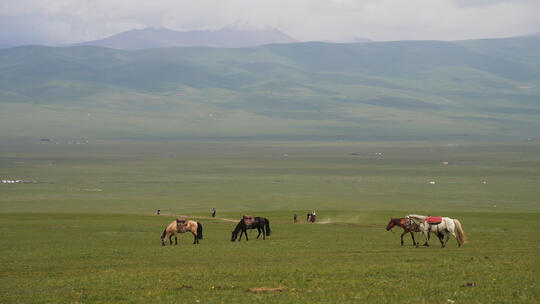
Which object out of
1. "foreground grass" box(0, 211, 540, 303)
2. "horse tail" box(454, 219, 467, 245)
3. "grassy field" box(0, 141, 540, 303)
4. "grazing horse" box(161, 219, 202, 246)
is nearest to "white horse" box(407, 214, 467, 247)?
"horse tail" box(454, 219, 467, 245)

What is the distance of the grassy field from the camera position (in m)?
16.4

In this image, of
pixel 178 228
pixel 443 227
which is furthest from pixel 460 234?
pixel 178 228

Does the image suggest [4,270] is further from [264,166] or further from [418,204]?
[264,166]

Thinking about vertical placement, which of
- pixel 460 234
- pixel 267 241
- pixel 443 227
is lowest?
pixel 267 241

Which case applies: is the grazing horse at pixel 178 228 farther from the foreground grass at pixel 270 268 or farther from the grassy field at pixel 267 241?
the grassy field at pixel 267 241

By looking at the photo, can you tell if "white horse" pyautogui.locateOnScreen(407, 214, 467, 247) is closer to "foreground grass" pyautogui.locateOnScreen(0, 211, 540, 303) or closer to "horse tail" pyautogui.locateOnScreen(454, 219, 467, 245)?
"horse tail" pyautogui.locateOnScreen(454, 219, 467, 245)

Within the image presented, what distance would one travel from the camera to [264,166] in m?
115

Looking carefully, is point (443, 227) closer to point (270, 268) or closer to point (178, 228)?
point (270, 268)

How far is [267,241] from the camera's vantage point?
96.2 ft

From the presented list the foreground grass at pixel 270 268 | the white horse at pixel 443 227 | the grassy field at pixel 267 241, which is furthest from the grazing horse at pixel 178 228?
the white horse at pixel 443 227

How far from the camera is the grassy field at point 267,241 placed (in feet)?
53.8

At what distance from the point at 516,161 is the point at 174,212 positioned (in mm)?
79840

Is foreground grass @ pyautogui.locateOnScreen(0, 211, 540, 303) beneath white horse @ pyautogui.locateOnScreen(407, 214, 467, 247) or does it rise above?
beneath

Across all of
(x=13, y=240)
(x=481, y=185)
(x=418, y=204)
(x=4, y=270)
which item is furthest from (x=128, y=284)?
(x=481, y=185)
